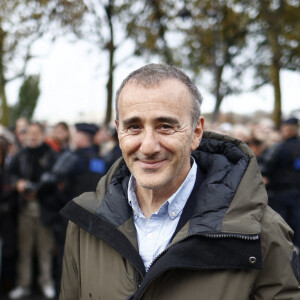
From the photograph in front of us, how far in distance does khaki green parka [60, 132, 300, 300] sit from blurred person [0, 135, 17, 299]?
3.25 meters

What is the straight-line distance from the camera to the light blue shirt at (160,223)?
1824 mm

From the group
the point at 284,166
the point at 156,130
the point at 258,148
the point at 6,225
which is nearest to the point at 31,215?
the point at 6,225

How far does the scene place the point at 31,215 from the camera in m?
5.38

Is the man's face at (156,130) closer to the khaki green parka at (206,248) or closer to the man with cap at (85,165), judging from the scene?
the khaki green parka at (206,248)

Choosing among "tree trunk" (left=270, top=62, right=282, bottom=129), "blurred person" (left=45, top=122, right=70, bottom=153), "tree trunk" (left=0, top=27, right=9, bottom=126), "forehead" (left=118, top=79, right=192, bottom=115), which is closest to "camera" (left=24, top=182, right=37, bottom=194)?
"blurred person" (left=45, top=122, right=70, bottom=153)

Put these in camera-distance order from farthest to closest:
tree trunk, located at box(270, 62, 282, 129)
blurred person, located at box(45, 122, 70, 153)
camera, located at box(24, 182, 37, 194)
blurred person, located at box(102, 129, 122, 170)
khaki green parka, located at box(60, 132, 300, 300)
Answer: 1. tree trunk, located at box(270, 62, 282, 129)
2. blurred person, located at box(45, 122, 70, 153)
3. camera, located at box(24, 182, 37, 194)
4. blurred person, located at box(102, 129, 122, 170)
5. khaki green parka, located at box(60, 132, 300, 300)

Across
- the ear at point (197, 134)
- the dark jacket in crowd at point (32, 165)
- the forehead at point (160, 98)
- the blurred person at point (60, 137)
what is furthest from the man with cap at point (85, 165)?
the forehead at point (160, 98)

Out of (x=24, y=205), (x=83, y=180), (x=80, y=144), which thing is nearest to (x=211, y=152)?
(x=83, y=180)

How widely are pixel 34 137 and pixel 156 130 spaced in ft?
12.4

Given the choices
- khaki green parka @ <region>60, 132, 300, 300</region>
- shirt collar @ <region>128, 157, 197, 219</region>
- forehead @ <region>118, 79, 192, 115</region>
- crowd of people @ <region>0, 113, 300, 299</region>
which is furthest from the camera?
crowd of people @ <region>0, 113, 300, 299</region>

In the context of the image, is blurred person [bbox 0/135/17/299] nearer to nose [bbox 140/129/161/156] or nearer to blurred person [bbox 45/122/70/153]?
blurred person [bbox 45/122/70/153]

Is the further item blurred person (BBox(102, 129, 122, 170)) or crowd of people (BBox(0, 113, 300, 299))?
crowd of people (BBox(0, 113, 300, 299))

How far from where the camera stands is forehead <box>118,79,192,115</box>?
1729 millimetres

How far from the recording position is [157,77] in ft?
5.78
